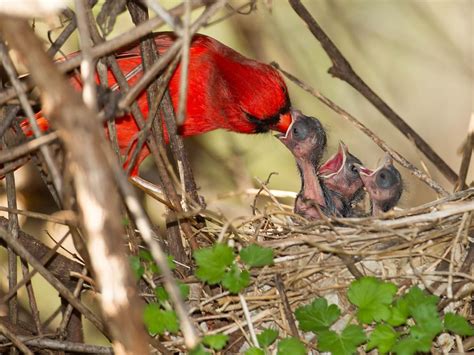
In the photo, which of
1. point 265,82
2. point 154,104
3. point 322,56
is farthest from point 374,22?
point 154,104

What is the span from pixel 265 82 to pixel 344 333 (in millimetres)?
1440

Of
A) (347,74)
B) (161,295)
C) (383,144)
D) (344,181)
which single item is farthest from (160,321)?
(347,74)

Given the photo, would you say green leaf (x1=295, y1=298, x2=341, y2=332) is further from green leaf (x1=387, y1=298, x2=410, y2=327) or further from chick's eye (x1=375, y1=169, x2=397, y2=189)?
chick's eye (x1=375, y1=169, x2=397, y2=189)

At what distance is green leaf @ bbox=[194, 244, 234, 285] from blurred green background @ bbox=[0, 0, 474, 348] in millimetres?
2115

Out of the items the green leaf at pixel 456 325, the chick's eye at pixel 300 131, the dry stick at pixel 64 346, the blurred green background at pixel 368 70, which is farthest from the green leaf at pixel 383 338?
the blurred green background at pixel 368 70

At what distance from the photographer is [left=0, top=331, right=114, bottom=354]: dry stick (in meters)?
2.74

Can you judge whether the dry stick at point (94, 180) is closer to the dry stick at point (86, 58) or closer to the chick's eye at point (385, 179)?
the dry stick at point (86, 58)

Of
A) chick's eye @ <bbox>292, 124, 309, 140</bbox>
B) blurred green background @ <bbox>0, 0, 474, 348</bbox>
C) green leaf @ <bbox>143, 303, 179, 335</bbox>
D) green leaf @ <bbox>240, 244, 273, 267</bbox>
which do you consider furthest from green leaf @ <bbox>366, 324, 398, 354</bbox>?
blurred green background @ <bbox>0, 0, 474, 348</bbox>

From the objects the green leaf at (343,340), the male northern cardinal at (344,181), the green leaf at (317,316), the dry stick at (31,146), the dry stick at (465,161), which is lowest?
the green leaf at (343,340)

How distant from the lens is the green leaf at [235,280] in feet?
8.33

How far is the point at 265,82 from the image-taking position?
3.72m

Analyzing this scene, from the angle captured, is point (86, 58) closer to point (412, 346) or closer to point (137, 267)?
point (137, 267)

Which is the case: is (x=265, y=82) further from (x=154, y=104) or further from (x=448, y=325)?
(x=448, y=325)

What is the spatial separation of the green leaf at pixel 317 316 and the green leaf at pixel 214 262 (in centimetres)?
30
